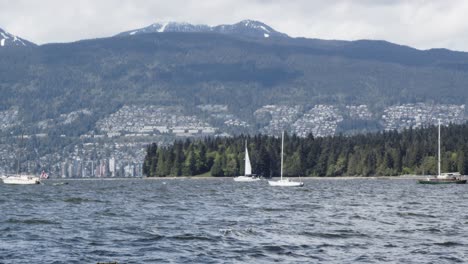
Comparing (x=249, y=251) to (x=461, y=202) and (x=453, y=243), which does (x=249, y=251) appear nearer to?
(x=453, y=243)

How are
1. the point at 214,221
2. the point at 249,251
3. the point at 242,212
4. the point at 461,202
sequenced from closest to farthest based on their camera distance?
the point at 249,251 → the point at 214,221 → the point at 242,212 → the point at 461,202

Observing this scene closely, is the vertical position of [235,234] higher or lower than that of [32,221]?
lower

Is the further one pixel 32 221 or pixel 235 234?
pixel 32 221

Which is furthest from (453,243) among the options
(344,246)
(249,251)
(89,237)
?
(89,237)

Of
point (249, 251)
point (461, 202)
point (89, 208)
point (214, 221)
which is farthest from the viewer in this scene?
point (461, 202)

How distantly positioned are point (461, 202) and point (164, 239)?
2368 inches

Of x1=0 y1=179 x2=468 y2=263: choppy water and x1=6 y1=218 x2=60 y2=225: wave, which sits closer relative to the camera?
x1=0 y1=179 x2=468 y2=263: choppy water

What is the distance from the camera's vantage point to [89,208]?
10794 centimetres

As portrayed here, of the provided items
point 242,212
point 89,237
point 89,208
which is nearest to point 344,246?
point 89,237

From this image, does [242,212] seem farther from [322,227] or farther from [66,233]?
[66,233]

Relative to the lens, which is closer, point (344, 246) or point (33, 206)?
point (344, 246)

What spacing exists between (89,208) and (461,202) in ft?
142

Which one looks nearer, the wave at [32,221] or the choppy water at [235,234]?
the choppy water at [235,234]

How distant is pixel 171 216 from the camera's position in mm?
93062
